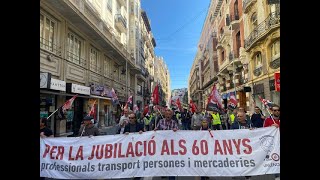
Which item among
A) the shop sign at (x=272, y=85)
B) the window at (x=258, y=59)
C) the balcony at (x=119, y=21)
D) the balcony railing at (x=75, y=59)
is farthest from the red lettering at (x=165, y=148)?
the balcony at (x=119, y=21)

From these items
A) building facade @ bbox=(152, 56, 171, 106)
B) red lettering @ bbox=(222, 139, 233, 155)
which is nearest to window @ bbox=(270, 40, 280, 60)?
red lettering @ bbox=(222, 139, 233, 155)

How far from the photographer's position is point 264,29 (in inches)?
797

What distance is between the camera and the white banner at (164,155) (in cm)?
551

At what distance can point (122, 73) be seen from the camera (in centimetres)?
3528

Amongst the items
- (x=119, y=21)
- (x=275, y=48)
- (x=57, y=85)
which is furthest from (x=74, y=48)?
(x=275, y=48)

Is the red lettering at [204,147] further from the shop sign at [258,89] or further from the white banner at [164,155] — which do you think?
the shop sign at [258,89]

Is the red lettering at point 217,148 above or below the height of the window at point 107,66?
below

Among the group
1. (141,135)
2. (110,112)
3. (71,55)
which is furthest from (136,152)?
(110,112)

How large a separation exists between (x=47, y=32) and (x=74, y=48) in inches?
169

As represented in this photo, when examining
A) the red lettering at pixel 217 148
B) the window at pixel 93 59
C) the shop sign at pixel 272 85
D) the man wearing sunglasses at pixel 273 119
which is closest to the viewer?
the red lettering at pixel 217 148

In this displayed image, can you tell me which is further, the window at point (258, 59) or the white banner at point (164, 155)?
the window at point (258, 59)

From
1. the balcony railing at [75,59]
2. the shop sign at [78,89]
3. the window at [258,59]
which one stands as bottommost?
the shop sign at [78,89]

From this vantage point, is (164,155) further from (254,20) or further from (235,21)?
(235,21)
